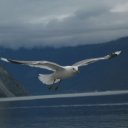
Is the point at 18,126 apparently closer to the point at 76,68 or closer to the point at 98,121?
the point at 98,121

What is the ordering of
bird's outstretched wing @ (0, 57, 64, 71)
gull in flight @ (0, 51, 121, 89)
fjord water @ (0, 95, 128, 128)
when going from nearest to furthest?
bird's outstretched wing @ (0, 57, 64, 71), gull in flight @ (0, 51, 121, 89), fjord water @ (0, 95, 128, 128)

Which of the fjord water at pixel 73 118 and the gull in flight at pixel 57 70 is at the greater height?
the fjord water at pixel 73 118

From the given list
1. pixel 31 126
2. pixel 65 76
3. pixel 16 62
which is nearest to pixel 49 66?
pixel 65 76

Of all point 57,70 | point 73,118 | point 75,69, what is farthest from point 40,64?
point 73,118

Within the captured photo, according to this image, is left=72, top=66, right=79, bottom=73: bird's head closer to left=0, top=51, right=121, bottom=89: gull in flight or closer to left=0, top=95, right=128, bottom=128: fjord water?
left=0, top=51, right=121, bottom=89: gull in flight

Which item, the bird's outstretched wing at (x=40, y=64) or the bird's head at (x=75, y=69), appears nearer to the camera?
the bird's outstretched wing at (x=40, y=64)

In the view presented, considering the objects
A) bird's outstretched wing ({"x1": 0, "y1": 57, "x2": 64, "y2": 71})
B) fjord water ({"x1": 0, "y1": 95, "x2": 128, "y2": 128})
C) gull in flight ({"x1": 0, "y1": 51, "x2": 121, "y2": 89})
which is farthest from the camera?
fjord water ({"x1": 0, "y1": 95, "x2": 128, "y2": 128})

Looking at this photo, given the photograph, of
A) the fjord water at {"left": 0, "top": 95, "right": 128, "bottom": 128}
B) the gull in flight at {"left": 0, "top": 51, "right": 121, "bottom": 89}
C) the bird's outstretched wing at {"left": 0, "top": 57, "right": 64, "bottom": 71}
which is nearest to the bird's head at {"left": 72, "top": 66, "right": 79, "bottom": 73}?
the gull in flight at {"left": 0, "top": 51, "right": 121, "bottom": 89}

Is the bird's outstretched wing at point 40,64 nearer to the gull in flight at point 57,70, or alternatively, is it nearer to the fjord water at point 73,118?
the gull in flight at point 57,70

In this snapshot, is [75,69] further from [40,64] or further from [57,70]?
[57,70]

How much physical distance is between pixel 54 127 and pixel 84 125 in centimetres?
374

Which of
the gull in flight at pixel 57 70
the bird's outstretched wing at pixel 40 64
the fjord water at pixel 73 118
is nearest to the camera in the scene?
the bird's outstretched wing at pixel 40 64

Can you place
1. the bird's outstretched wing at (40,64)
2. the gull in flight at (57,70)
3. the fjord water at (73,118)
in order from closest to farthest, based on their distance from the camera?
the bird's outstretched wing at (40,64) → the gull in flight at (57,70) → the fjord water at (73,118)

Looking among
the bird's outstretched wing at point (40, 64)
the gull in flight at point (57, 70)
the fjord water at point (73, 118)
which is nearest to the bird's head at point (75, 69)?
the gull in flight at point (57, 70)
